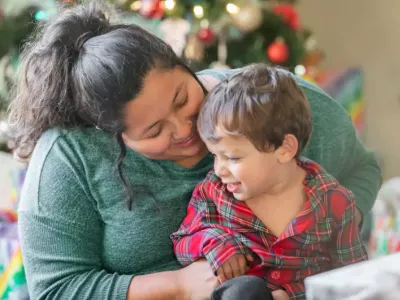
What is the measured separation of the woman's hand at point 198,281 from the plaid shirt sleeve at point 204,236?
2cm

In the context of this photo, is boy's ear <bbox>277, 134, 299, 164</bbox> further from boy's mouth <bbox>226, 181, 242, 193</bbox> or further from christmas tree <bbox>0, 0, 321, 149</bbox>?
christmas tree <bbox>0, 0, 321, 149</bbox>

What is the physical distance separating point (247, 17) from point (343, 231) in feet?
4.36

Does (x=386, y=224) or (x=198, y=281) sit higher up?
(x=198, y=281)

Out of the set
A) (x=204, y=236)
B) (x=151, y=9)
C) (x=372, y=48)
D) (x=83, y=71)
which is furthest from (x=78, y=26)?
(x=372, y=48)

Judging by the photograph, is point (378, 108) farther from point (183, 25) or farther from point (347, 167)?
point (347, 167)

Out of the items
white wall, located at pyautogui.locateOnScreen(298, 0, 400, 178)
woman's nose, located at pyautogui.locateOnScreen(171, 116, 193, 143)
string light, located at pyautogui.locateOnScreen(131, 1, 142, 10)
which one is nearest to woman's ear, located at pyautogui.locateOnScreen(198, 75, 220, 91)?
woman's nose, located at pyautogui.locateOnScreen(171, 116, 193, 143)

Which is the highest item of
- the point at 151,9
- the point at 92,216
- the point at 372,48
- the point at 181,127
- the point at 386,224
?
the point at 181,127

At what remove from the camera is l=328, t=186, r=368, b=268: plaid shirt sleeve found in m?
1.05

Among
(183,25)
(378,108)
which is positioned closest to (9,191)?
(183,25)

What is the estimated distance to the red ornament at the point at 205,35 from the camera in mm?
2186

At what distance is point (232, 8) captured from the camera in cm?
220

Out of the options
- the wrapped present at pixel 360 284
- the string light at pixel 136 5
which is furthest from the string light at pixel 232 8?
the wrapped present at pixel 360 284

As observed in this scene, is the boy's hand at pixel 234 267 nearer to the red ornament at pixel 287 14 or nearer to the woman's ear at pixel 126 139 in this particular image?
the woman's ear at pixel 126 139

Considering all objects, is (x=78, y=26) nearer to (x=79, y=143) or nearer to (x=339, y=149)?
(x=79, y=143)
